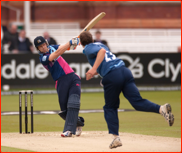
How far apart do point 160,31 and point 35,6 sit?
34.1ft

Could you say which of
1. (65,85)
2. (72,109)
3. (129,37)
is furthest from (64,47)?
(129,37)

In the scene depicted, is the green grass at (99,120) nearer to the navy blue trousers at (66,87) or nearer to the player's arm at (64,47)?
the navy blue trousers at (66,87)

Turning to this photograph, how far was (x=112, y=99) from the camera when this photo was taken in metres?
6.90

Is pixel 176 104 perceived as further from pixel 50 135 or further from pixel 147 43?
pixel 147 43

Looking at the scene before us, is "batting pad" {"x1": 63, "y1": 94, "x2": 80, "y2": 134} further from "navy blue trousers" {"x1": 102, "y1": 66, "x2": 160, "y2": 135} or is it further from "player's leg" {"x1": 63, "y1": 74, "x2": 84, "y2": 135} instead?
"navy blue trousers" {"x1": 102, "y1": 66, "x2": 160, "y2": 135}

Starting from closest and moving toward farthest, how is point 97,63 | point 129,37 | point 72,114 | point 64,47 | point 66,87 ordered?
point 97,63
point 64,47
point 72,114
point 66,87
point 129,37

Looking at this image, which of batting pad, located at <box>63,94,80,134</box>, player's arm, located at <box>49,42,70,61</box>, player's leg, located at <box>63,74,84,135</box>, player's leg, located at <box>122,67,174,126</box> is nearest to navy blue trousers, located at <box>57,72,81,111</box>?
player's leg, located at <box>63,74,84,135</box>

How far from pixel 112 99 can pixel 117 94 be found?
12 cm

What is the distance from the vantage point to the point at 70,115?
26.2ft

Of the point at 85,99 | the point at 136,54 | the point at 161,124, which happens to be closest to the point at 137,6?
the point at 136,54

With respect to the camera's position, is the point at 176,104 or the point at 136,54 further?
the point at 136,54

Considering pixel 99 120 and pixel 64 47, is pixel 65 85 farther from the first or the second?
pixel 99 120

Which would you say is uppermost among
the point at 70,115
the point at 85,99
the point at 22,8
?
the point at 22,8

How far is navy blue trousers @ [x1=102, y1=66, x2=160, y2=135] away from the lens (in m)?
6.85
